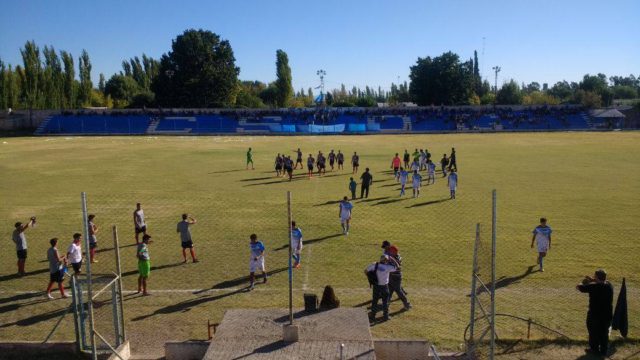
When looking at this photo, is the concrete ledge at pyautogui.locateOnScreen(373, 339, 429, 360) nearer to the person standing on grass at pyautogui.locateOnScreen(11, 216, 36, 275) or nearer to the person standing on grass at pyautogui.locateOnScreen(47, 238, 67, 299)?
the person standing on grass at pyautogui.locateOnScreen(47, 238, 67, 299)

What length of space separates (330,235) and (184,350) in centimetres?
822

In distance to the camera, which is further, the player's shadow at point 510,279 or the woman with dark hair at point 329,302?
the player's shadow at point 510,279

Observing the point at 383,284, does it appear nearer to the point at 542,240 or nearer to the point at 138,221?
the point at 542,240

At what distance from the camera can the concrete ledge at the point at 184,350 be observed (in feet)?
26.9

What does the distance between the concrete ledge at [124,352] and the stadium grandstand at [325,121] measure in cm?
5953

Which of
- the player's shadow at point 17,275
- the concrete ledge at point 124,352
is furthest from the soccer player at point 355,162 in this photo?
the concrete ledge at point 124,352

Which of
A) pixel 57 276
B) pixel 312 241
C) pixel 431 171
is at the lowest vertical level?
pixel 312 241

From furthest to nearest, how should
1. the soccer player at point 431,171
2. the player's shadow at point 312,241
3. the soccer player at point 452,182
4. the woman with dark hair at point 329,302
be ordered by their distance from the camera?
the soccer player at point 431,171 → the soccer player at point 452,182 → the player's shadow at point 312,241 → the woman with dark hair at point 329,302

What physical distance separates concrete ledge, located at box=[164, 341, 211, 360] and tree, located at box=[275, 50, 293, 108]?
95.4m

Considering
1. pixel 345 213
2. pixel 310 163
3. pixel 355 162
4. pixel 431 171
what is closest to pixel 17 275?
pixel 345 213

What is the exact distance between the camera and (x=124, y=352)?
8406 mm

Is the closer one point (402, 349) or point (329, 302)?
point (402, 349)

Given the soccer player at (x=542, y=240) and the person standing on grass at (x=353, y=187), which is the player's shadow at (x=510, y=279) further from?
the person standing on grass at (x=353, y=187)

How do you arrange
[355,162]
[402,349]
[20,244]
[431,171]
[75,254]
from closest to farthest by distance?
[402,349] < [75,254] < [20,244] < [431,171] < [355,162]
